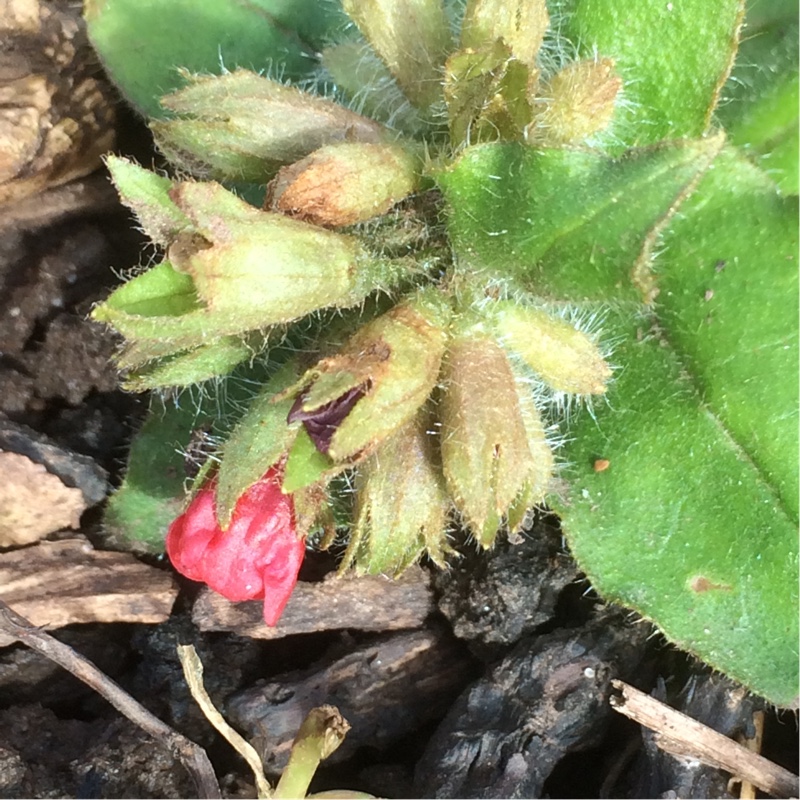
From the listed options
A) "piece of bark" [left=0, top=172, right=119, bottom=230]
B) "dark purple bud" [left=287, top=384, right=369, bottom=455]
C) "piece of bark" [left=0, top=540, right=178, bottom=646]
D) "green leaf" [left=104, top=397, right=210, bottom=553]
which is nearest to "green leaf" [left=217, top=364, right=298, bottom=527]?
"dark purple bud" [left=287, top=384, right=369, bottom=455]

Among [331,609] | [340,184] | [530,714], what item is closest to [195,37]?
[340,184]

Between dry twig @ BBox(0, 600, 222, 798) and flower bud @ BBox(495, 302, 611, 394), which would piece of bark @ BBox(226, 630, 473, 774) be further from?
flower bud @ BBox(495, 302, 611, 394)

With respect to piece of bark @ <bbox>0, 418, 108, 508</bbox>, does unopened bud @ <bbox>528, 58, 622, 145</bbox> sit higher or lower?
higher

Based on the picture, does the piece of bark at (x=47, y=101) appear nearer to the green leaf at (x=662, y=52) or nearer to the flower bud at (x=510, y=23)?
the flower bud at (x=510, y=23)

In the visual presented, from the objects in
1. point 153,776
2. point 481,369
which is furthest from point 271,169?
point 153,776

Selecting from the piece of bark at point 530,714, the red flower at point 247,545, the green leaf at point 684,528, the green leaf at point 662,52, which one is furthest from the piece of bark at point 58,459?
the green leaf at point 662,52

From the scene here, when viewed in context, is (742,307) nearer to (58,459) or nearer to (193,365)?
(193,365)

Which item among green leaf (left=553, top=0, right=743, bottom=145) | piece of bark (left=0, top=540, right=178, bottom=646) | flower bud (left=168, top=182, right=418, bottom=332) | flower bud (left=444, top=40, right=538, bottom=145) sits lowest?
piece of bark (left=0, top=540, right=178, bottom=646)
